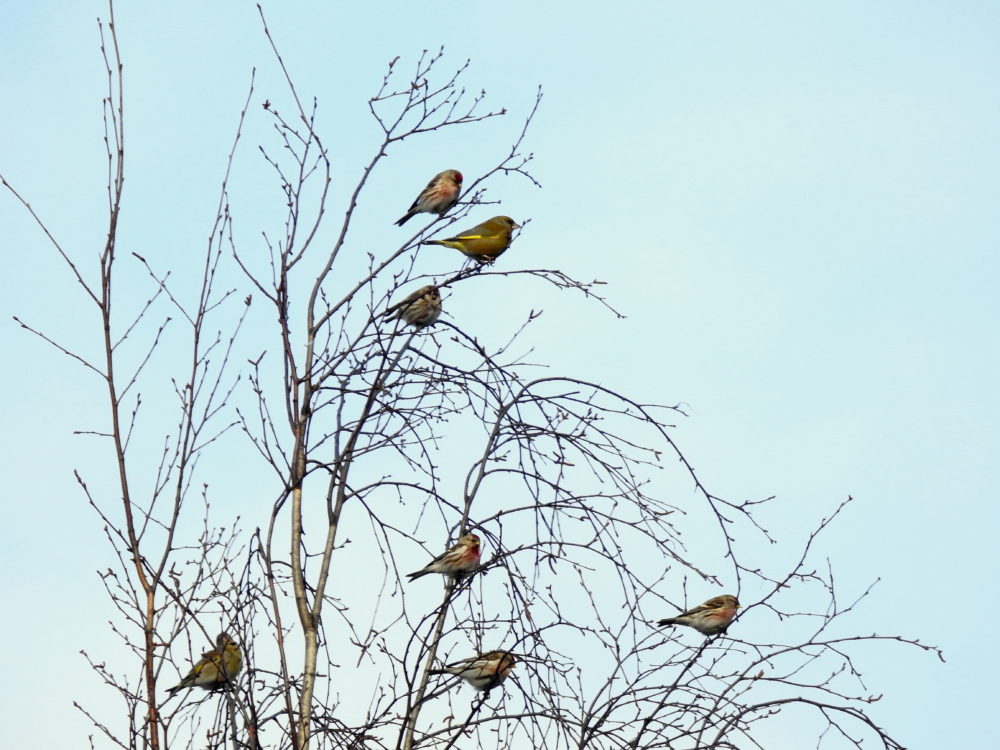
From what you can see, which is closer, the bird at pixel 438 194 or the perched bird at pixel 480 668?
the perched bird at pixel 480 668

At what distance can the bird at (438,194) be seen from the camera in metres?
11.8

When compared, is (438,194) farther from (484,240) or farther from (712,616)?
(712,616)

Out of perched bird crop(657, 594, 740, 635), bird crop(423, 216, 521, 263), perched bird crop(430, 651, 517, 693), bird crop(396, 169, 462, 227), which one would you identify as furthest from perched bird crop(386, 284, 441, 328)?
perched bird crop(430, 651, 517, 693)

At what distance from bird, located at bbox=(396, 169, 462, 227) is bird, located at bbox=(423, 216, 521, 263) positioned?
0.50 meters

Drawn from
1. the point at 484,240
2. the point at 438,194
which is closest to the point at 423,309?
→ the point at 484,240

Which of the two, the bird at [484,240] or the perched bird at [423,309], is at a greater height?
the bird at [484,240]

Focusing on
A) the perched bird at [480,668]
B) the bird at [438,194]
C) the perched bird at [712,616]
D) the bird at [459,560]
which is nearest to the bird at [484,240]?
the bird at [438,194]

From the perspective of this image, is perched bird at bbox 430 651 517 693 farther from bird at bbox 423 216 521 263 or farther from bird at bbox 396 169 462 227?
bird at bbox 396 169 462 227

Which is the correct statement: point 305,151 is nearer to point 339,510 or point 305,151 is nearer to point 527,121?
point 527,121

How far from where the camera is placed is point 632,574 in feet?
22.0

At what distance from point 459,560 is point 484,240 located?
456 cm

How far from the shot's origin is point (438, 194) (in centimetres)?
1173

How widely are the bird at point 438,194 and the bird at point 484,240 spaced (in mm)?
499

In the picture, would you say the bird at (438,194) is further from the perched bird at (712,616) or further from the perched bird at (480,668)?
A: the perched bird at (480,668)
